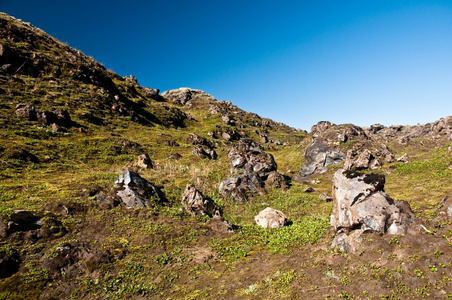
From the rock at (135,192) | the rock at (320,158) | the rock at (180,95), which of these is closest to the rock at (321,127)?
the rock at (320,158)

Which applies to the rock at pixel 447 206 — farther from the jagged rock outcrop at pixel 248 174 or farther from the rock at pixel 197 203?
the jagged rock outcrop at pixel 248 174

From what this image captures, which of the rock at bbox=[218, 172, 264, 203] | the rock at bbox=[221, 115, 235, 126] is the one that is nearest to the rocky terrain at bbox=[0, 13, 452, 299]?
the rock at bbox=[218, 172, 264, 203]

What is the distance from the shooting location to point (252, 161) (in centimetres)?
3731

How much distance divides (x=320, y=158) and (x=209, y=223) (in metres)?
32.1

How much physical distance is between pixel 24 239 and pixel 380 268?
22.6 meters

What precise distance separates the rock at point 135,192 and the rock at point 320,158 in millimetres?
30236

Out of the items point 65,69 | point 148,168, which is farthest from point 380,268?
point 65,69

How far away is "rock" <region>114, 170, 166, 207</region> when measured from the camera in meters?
22.3

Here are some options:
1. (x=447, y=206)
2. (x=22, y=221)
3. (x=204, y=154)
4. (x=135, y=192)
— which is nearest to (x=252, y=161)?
(x=204, y=154)

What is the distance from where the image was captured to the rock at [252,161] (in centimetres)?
3600

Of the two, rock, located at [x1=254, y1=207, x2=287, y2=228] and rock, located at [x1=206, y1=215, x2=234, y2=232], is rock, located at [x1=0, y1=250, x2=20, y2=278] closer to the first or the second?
rock, located at [x1=206, y1=215, x2=234, y2=232]

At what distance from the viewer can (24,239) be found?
50.3ft

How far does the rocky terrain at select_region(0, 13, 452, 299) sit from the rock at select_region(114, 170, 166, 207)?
0.12 m

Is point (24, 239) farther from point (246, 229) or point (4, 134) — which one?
point (4, 134)
